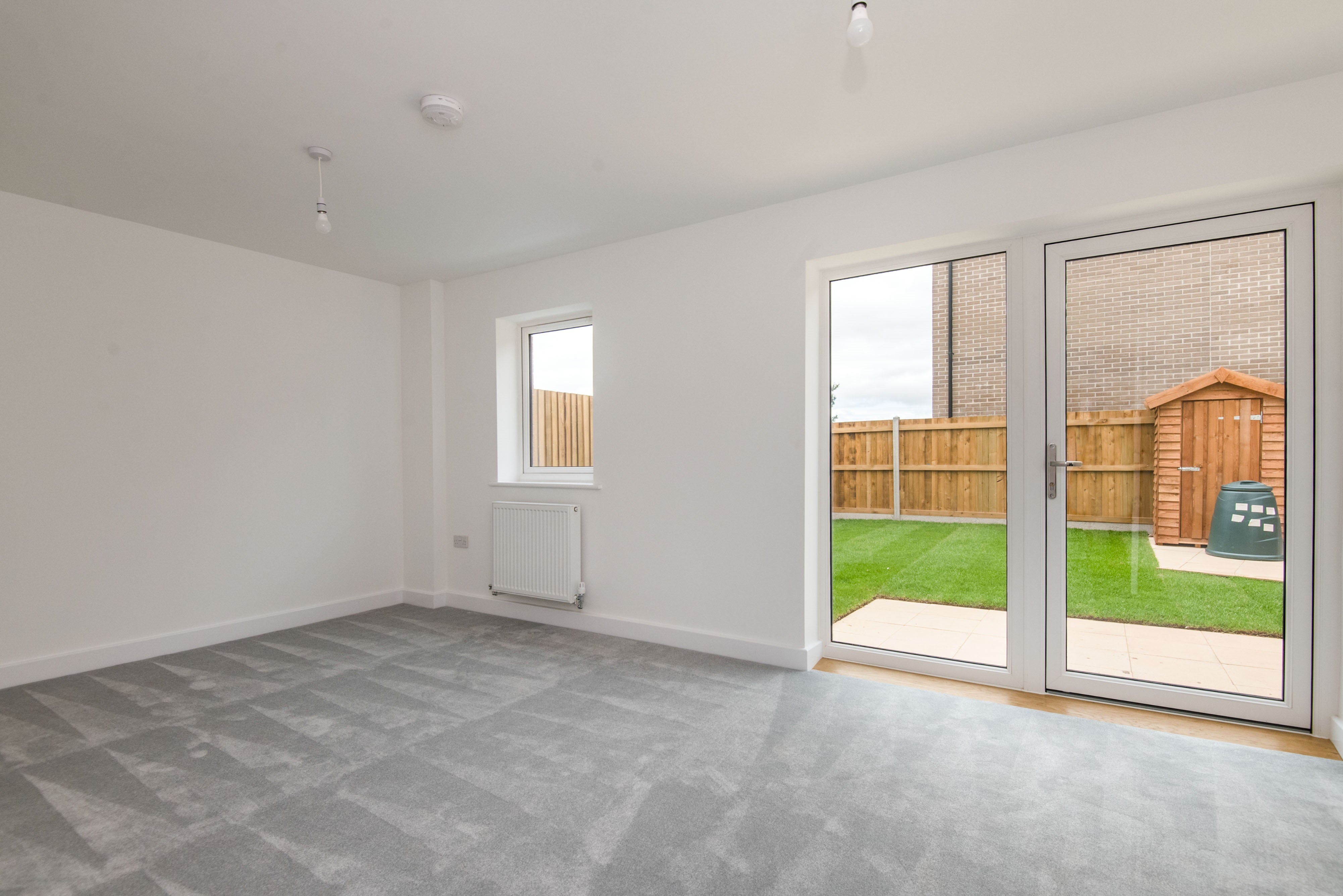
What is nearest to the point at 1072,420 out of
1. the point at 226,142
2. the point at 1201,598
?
the point at 1201,598

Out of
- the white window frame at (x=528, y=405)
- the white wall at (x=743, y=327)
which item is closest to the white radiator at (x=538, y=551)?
the white wall at (x=743, y=327)

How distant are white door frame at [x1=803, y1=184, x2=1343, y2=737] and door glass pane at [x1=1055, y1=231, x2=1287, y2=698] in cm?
12

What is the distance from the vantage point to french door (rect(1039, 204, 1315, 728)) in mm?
2488

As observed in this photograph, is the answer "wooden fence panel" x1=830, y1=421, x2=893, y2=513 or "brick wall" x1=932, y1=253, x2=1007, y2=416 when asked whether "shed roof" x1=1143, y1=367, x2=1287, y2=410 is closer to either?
"brick wall" x1=932, y1=253, x2=1007, y2=416

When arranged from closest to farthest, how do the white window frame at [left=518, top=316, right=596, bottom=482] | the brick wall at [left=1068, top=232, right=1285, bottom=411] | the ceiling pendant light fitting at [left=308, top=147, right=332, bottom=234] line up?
the brick wall at [left=1068, top=232, right=1285, bottom=411]
the ceiling pendant light fitting at [left=308, top=147, right=332, bottom=234]
the white window frame at [left=518, top=316, right=596, bottom=482]

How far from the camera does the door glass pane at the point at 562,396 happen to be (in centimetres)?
444

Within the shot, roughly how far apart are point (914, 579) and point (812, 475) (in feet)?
2.48

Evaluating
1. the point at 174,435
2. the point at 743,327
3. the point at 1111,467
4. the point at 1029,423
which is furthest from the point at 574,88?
the point at 174,435

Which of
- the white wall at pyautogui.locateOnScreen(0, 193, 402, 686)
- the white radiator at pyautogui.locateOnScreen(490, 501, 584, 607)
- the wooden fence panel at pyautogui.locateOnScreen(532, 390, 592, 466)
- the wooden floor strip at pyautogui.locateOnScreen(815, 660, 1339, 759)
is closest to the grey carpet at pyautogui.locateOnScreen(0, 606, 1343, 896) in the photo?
the wooden floor strip at pyautogui.locateOnScreen(815, 660, 1339, 759)

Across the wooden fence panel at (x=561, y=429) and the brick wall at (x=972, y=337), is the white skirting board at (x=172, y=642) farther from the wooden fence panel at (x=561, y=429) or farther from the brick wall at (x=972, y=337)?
the brick wall at (x=972, y=337)

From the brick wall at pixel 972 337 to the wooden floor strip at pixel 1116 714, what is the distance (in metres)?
1.33

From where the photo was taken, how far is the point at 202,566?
3.79 m

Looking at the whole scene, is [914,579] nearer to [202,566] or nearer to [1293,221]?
[1293,221]

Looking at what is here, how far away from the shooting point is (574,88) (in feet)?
7.52
